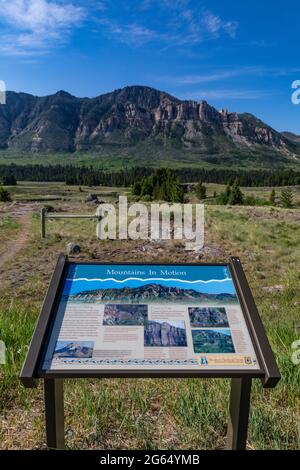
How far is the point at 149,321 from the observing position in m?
3.20

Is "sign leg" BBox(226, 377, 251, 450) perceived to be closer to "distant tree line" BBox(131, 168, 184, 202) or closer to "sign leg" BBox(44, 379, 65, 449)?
"sign leg" BBox(44, 379, 65, 449)

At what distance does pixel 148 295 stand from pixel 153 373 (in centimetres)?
73

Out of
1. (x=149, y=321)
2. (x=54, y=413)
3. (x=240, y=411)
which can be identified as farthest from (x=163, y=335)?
(x=54, y=413)

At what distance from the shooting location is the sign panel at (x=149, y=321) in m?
2.92

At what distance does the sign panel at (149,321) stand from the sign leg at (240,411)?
258 millimetres

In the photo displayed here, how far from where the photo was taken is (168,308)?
3303 mm

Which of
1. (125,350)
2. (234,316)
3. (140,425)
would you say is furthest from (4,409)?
(234,316)

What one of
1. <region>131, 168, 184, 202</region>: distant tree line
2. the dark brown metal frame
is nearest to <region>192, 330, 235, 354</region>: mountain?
the dark brown metal frame

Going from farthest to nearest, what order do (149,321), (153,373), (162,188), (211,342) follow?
(162,188) → (149,321) → (211,342) → (153,373)

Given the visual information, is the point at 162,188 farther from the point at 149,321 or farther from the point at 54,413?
the point at 54,413

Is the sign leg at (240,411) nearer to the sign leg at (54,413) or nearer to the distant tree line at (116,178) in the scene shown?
the sign leg at (54,413)

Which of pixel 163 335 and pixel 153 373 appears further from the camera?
pixel 163 335
